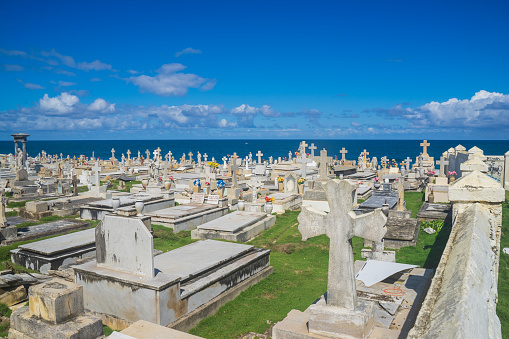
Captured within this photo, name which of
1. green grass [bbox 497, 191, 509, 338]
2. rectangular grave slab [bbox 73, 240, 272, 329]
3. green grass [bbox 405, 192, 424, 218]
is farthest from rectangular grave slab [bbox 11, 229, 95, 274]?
green grass [bbox 405, 192, 424, 218]

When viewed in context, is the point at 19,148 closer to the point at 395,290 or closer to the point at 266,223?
the point at 266,223

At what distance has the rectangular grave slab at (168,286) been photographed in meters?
5.73

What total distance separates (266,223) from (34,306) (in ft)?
29.4

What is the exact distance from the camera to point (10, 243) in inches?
408

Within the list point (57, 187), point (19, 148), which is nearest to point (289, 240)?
point (57, 187)

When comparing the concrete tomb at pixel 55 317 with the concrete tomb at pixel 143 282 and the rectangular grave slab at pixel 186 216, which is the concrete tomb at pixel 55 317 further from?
the rectangular grave slab at pixel 186 216

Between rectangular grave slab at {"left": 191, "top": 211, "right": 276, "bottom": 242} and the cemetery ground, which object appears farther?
rectangular grave slab at {"left": 191, "top": 211, "right": 276, "bottom": 242}

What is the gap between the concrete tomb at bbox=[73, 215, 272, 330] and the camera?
5.77 metres

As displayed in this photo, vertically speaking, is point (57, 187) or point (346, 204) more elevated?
point (346, 204)

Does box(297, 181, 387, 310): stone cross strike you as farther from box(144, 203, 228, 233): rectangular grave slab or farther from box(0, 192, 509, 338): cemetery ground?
box(144, 203, 228, 233): rectangular grave slab

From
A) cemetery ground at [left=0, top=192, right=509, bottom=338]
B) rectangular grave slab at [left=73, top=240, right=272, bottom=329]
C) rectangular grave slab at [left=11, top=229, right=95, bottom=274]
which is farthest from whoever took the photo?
rectangular grave slab at [left=11, top=229, right=95, bottom=274]

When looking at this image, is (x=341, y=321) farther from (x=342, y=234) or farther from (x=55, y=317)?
(x=55, y=317)

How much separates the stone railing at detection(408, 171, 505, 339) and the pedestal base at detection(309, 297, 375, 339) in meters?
0.75

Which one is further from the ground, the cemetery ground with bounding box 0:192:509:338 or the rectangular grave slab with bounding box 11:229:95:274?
the rectangular grave slab with bounding box 11:229:95:274
